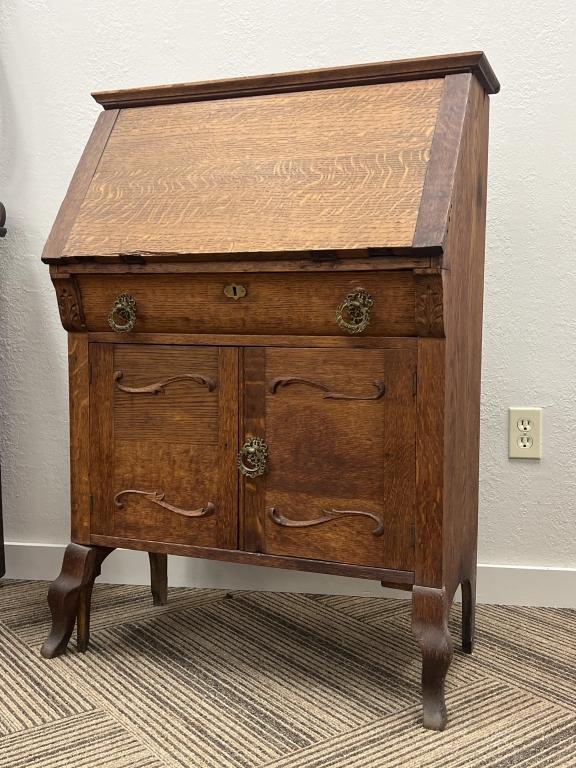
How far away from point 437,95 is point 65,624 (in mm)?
1192

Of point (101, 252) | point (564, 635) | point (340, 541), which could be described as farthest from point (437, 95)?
point (564, 635)

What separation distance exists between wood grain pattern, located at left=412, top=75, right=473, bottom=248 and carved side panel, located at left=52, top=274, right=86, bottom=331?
0.65 m

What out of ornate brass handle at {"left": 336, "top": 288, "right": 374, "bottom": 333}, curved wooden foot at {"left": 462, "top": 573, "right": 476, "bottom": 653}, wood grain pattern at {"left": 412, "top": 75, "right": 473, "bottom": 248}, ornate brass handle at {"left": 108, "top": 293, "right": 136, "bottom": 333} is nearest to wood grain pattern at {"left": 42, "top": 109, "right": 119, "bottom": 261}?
ornate brass handle at {"left": 108, "top": 293, "right": 136, "bottom": 333}

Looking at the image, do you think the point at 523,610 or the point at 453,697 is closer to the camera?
the point at 453,697

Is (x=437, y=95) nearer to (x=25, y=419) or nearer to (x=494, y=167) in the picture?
(x=494, y=167)

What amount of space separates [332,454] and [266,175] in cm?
50

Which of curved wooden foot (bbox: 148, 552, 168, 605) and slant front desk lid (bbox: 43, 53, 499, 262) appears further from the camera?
curved wooden foot (bbox: 148, 552, 168, 605)

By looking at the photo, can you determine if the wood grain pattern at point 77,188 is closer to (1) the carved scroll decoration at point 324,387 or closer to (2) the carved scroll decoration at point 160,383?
(2) the carved scroll decoration at point 160,383

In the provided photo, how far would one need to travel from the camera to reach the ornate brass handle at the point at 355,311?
1.32 metres

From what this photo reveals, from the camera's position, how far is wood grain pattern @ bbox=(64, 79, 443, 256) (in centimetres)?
134

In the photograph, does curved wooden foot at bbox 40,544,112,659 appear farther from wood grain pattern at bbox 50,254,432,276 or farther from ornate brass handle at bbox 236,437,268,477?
wood grain pattern at bbox 50,254,432,276

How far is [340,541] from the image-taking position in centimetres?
140

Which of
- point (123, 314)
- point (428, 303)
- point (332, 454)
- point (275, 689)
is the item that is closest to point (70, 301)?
point (123, 314)

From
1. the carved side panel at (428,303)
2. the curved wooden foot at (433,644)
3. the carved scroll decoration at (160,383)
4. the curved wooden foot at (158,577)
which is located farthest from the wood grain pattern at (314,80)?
the curved wooden foot at (158,577)
